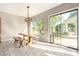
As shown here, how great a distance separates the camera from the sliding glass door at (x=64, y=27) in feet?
18.7

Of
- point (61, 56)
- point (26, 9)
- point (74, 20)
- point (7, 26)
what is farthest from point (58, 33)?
point (7, 26)

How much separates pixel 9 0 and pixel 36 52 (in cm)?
219

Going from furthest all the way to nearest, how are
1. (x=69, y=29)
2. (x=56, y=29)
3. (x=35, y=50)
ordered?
(x=56, y=29) → (x=69, y=29) → (x=35, y=50)

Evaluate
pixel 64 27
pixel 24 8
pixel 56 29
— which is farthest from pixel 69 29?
pixel 24 8

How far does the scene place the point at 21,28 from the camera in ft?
17.6

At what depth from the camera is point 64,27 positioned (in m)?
5.93

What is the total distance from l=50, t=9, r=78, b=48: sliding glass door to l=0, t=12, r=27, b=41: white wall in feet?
4.51

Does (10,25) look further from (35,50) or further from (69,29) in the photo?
(69,29)

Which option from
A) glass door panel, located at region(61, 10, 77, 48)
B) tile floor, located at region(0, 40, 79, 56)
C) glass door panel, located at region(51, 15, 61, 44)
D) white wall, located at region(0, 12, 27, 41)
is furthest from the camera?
glass door panel, located at region(51, 15, 61, 44)

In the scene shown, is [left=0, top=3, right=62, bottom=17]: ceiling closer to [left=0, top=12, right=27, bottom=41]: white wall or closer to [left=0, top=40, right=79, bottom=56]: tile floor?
[left=0, top=12, right=27, bottom=41]: white wall

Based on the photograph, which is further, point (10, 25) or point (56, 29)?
point (56, 29)

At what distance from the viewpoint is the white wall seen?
5.31m

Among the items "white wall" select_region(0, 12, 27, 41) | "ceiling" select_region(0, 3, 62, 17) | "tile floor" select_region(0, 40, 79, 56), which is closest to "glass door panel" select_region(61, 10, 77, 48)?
"tile floor" select_region(0, 40, 79, 56)

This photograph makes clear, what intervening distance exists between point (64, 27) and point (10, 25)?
2332mm
